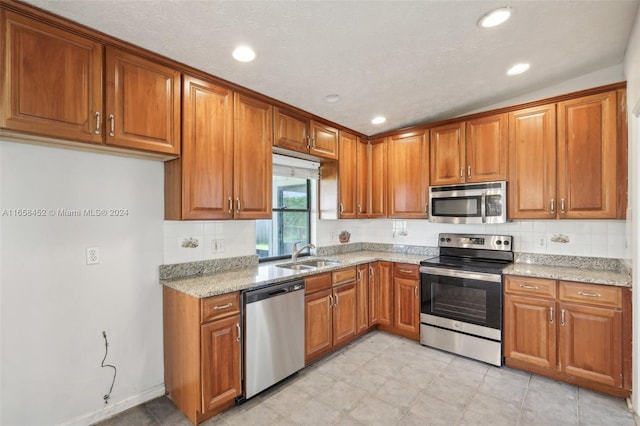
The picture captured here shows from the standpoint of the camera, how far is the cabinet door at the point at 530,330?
8.38 ft

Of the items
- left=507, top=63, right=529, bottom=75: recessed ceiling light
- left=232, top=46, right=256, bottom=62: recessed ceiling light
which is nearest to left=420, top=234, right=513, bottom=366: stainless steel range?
left=507, top=63, right=529, bottom=75: recessed ceiling light

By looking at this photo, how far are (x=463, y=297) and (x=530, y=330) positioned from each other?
0.57 m

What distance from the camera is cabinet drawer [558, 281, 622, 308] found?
90.6 inches

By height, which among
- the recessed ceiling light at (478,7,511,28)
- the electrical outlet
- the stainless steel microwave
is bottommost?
the electrical outlet

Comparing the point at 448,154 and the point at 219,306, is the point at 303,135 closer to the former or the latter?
the point at 448,154

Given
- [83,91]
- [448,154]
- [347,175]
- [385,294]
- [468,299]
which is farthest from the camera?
[347,175]

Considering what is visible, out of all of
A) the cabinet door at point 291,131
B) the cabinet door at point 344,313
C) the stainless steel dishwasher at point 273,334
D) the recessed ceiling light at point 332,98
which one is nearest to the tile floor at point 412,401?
the stainless steel dishwasher at point 273,334

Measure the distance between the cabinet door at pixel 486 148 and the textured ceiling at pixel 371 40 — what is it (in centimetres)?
32

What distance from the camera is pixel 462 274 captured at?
2.95m

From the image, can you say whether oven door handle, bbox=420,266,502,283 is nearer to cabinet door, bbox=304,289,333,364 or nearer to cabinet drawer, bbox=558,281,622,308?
cabinet drawer, bbox=558,281,622,308

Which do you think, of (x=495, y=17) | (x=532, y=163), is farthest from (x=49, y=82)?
(x=532, y=163)

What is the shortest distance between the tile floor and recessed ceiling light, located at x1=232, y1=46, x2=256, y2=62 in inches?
98.5

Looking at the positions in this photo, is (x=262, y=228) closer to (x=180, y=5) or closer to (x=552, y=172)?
(x=180, y=5)

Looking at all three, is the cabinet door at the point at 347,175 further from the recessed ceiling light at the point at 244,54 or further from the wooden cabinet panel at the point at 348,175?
the recessed ceiling light at the point at 244,54
